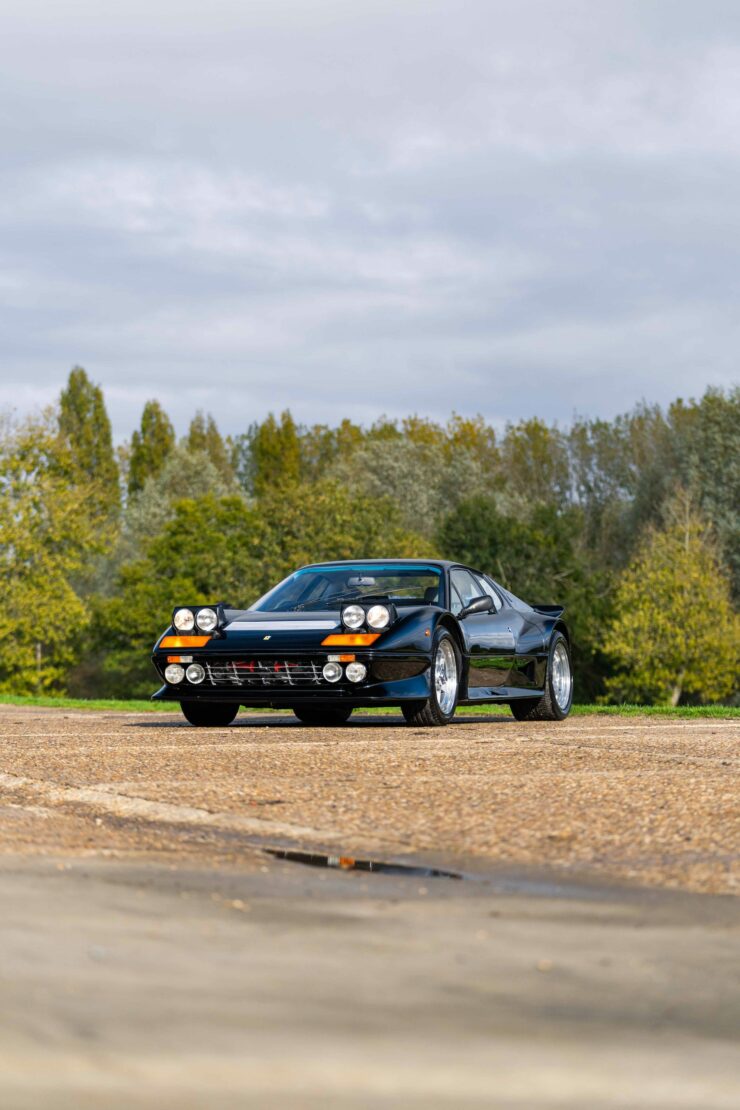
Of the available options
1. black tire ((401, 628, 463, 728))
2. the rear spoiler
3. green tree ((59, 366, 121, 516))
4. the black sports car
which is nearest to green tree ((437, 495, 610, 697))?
green tree ((59, 366, 121, 516))

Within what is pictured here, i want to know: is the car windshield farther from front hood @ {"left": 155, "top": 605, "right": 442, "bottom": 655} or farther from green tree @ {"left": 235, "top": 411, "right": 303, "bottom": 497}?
green tree @ {"left": 235, "top": 411, "right": 303, "bottom": 497}

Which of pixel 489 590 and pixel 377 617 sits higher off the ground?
pixel 489 590

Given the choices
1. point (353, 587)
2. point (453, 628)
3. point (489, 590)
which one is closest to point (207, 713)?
point (353, 587)

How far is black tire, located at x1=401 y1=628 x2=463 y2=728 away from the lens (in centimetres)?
1143

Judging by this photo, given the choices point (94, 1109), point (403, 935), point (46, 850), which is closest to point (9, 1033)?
point (94, 1109)

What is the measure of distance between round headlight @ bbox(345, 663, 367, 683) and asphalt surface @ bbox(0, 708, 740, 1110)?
386 cm

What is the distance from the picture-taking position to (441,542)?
204ft

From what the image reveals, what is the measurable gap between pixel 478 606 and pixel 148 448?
78.5m

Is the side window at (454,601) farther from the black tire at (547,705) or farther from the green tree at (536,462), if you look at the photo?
the green tree at (536,462)

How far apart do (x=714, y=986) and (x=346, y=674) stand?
8.05m

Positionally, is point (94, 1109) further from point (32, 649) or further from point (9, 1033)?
point (32, 649)

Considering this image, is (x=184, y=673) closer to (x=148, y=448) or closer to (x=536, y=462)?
(x=536, y=462)

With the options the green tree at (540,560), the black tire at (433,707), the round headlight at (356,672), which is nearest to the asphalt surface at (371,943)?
the round headlight at (356,672)

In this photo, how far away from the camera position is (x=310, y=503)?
55.8 meters
